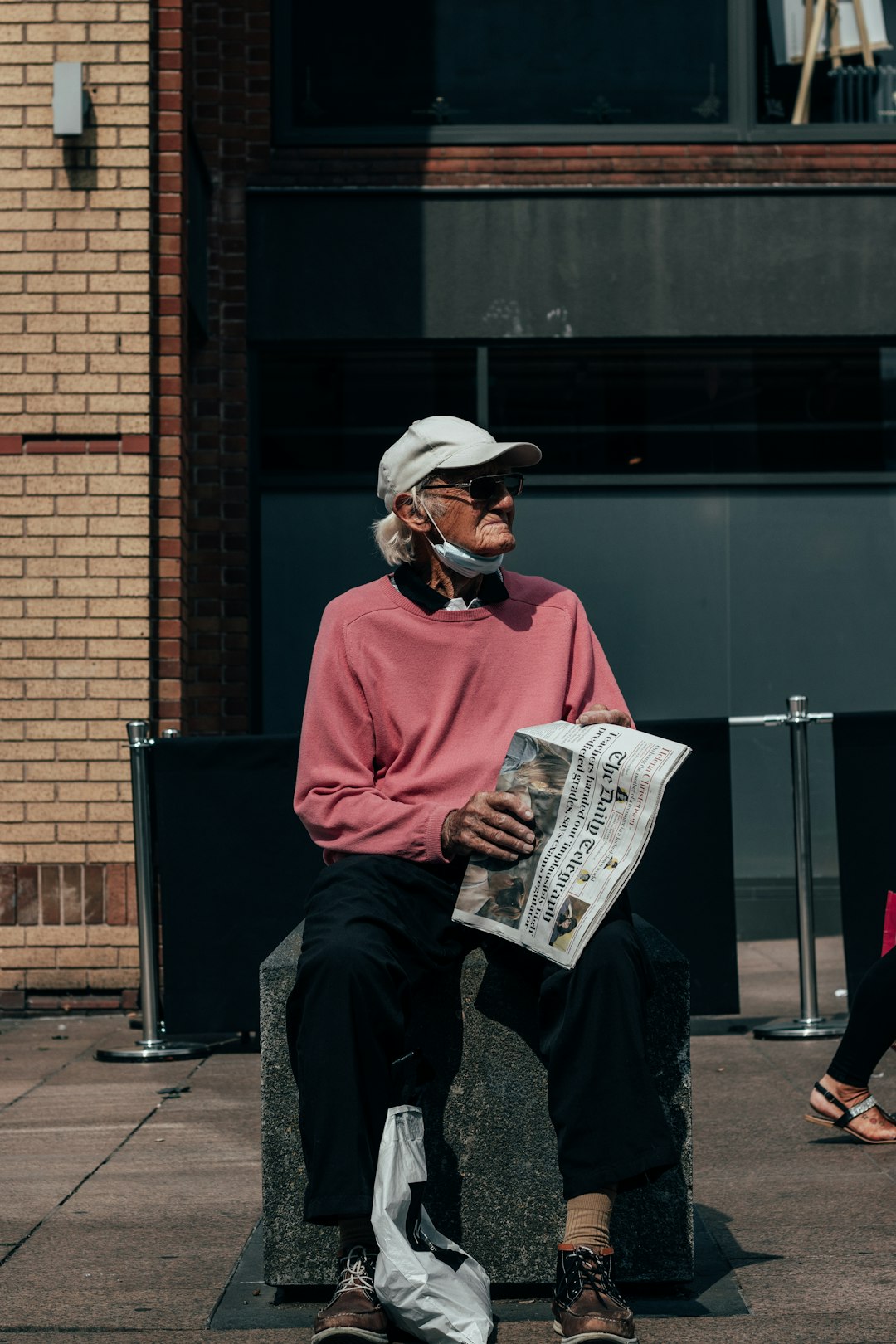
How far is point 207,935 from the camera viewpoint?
6.15 metres

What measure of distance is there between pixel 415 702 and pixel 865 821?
9.67ft

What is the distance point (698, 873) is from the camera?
611 centimetres

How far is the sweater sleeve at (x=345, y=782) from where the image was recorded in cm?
351

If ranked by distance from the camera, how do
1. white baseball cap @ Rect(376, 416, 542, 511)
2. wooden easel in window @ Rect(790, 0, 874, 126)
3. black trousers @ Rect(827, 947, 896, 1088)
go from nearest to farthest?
white baseball cap @ Rect(376, 416, 542, 511), black trousers @ Rect(827, 947, 896, 1088), wooden easel in window @ Rect(790, 0, 874, 126)

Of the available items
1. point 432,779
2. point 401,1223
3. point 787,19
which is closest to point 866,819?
point 432,779

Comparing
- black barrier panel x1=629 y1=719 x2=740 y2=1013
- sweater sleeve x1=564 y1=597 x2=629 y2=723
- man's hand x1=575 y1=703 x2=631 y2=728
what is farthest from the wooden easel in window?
man's hand x1=575 y1=703 x2=631 y2=728

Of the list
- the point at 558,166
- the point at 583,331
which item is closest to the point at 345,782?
the point at 583,331

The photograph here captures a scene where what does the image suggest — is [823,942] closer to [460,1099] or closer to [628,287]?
[628,287]

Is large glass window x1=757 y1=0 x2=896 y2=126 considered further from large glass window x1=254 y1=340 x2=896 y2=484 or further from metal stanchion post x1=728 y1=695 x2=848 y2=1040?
metal stanchion post x1=728 y1=695 x2=848 y2=1040

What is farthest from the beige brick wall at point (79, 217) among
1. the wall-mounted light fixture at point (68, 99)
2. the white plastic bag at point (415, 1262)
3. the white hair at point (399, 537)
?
the white plastic bag at point (415, 1262)

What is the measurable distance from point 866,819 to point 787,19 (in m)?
4.99

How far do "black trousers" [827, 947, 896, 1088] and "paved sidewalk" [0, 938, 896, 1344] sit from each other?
0.22 meters

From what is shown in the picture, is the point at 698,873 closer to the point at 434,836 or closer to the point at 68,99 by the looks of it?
the point at 434,836

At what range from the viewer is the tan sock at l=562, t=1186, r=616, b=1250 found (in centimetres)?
311
